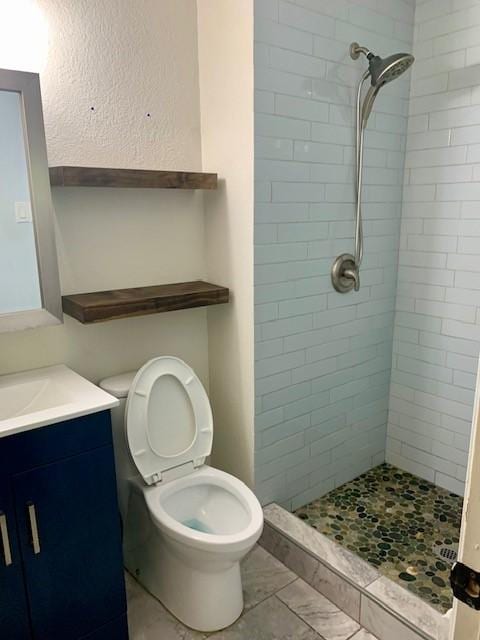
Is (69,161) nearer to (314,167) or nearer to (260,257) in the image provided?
(260,257)

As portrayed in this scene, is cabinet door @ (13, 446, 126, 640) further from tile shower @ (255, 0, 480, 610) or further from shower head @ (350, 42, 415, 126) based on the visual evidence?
shower head @ (350, 42, 415, 126)

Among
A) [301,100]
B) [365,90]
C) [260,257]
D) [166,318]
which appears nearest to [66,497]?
[166,318]

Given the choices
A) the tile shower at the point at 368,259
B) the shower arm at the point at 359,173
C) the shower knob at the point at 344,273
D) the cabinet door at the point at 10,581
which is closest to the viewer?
the cabinet door at the point at 10,581

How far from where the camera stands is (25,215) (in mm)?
1704

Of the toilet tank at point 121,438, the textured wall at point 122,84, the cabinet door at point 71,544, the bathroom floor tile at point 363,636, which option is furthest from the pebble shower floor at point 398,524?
the textured wall at point 122,84

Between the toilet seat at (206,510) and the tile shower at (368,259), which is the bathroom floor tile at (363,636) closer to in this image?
the tile shower at (368,259)

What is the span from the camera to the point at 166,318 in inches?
85.9

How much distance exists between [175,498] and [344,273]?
1.21 meters

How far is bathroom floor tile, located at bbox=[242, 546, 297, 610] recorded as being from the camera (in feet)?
6.35

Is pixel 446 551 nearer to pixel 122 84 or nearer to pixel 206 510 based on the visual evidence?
pixel 206 510

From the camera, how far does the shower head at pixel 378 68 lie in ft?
6.20

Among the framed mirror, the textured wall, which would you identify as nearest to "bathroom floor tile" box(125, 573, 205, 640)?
the framed mirror

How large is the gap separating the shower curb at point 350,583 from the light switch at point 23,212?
155 cm

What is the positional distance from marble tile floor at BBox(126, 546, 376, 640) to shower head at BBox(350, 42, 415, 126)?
1953 mm
